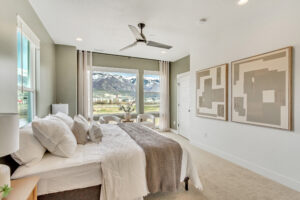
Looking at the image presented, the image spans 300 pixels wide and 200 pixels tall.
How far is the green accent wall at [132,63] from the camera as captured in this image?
4.74m

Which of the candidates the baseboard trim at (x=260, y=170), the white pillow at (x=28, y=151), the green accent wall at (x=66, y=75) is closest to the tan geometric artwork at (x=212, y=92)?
the baseboard trim at (x=260, y=170)

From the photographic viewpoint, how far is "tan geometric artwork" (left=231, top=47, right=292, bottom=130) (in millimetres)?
2107

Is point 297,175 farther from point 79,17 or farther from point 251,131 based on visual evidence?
point 79,17

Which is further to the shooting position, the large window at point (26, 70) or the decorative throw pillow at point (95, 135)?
the decorative throw pillow at point (95, 135)

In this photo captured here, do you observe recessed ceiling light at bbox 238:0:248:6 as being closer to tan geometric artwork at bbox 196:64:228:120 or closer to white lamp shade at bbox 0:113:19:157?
tan geometric artwork at bbox 196:64:228:120

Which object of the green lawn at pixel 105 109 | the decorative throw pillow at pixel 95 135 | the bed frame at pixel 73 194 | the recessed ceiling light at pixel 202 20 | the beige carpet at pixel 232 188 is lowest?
the beige carpet at pixel 232 188

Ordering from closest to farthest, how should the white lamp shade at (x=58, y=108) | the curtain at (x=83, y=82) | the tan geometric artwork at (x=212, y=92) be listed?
the tan geometric artwork at (x=212, y=92) < the white lamp shade at (x=58, y=108) < the curtain at (x=83, y=82)

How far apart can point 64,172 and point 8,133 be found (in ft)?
2.60

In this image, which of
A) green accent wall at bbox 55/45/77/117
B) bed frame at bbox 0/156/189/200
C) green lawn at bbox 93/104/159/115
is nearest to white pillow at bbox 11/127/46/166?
bed frame at bbox 0/156/189/200

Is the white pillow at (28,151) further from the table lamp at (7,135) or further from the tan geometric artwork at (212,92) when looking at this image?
the tan geometric artwork at (212,92)

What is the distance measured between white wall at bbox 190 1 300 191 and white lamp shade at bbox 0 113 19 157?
3.16m

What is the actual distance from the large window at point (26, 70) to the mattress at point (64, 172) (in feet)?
3.21

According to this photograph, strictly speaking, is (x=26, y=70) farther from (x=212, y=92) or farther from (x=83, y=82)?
(x=212, y=92)

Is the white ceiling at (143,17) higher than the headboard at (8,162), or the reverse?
the white ceiling at (143,17)
